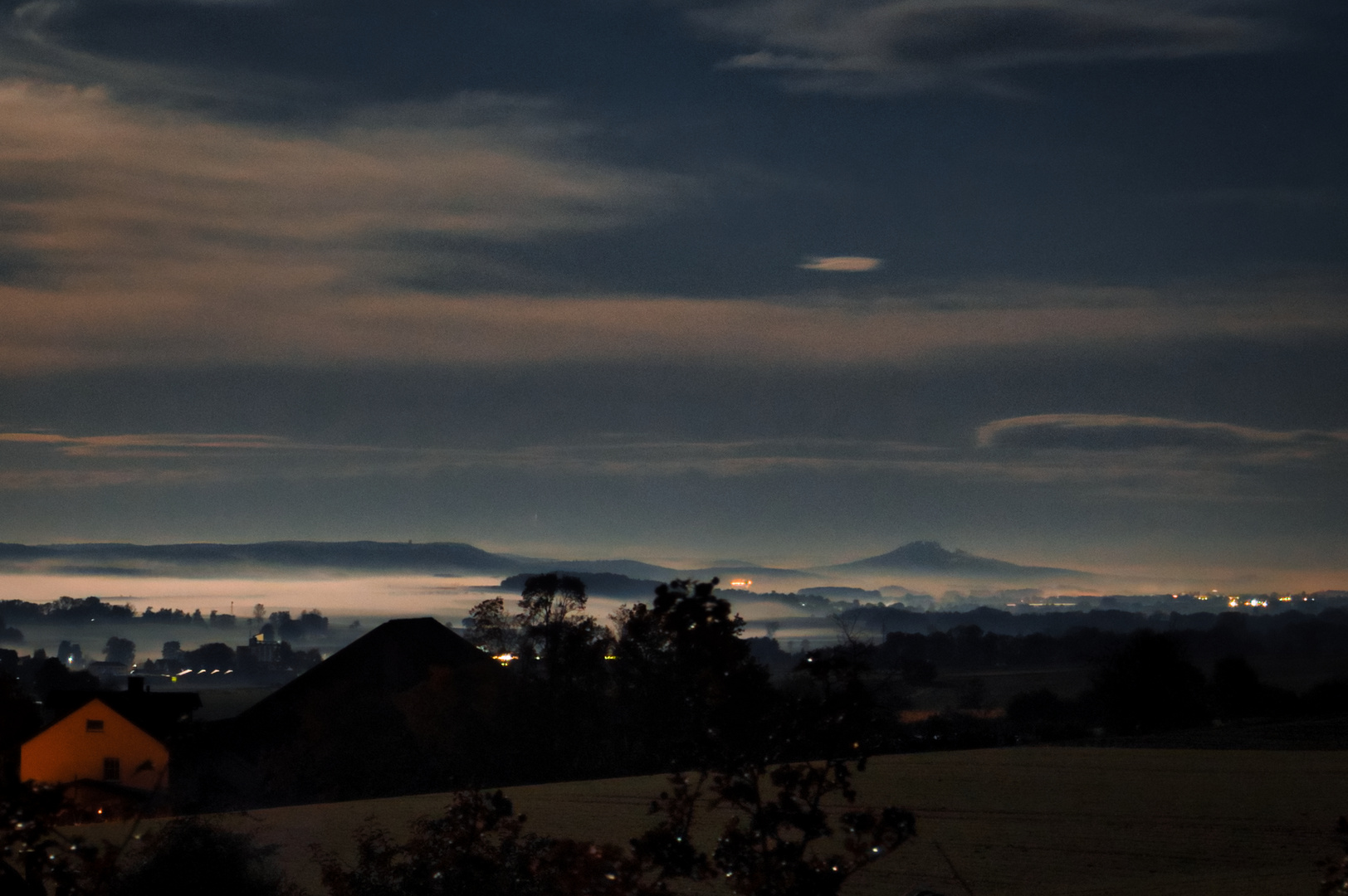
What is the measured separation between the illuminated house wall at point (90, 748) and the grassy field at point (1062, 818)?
47.3 feet

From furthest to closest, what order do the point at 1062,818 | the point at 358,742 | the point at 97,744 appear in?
1. the point at 97,744
2. the point at 358,742
3. the point at 1062,818

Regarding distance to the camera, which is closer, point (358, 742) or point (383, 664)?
point (358, 742)

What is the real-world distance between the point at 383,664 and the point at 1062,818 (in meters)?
53.8

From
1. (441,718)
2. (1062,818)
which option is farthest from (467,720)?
(1062,818)

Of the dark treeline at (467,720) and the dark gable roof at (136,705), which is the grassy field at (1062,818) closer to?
the dark treeline at (467,720)

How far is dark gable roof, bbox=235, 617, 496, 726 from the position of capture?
257 feet

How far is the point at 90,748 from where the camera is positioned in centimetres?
7056

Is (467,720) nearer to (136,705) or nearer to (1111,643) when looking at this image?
(136,705)

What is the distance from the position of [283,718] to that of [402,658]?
14762 millimetres

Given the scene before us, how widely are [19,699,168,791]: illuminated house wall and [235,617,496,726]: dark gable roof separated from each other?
21.6 feet

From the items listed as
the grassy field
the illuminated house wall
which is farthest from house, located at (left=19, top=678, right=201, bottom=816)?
the grassy field

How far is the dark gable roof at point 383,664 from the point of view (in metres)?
78.4

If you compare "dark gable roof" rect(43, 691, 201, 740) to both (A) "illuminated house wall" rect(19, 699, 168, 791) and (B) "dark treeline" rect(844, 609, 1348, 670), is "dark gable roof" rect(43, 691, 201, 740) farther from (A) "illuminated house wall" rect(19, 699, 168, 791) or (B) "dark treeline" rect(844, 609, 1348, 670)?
(B) "dark treeline" rect(844, 609, 1348, 670)

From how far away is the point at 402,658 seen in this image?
89750mm
